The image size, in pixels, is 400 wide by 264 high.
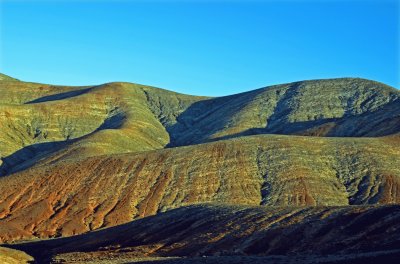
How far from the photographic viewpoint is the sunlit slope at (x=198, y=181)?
99938 mm

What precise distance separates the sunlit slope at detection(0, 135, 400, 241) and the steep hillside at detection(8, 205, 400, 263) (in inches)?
789

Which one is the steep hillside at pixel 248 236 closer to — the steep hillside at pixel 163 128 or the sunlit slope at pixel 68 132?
the sunlit slope at pixel 68 132

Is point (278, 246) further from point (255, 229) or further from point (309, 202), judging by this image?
point (309, 202)

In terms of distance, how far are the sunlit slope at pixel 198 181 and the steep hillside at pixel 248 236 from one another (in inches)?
789

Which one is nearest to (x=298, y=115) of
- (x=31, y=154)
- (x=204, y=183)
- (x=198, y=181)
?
(x=31, y=154)

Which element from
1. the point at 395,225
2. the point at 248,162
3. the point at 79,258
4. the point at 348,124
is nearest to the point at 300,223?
the point at 395,225

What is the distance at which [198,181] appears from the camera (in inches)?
4291

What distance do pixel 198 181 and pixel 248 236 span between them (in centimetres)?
4439

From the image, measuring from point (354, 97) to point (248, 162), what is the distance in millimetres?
88983

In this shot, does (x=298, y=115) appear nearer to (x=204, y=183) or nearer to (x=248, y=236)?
(x=204, y=183)

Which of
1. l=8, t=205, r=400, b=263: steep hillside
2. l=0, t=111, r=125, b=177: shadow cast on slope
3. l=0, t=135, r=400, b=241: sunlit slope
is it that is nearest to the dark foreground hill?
l=0, t=135, r=400, b=241: sunlit slope

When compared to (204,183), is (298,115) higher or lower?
higher

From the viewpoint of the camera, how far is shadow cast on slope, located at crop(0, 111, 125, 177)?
477 ft

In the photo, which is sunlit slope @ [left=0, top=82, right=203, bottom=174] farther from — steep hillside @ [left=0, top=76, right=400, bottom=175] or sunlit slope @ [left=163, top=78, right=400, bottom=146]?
sunlit slope @ [left=163, top=78, right=400, bottom=146]
